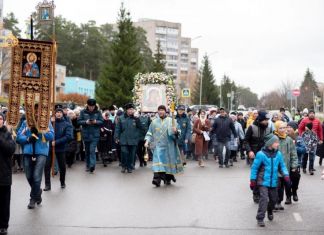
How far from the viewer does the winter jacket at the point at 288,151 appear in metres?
11.2

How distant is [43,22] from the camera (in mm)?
15234

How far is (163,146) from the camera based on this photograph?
1464cm

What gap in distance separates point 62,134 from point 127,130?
3861 millimetres

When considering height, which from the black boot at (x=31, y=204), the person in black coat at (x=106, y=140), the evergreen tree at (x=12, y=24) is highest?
the evergreen tree at (x=12, y=24)

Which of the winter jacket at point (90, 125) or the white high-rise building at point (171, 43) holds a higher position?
the white high-rise building at point (171, 43)

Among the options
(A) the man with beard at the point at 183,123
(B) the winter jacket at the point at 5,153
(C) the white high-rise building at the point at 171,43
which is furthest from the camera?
(C) the white high-rise building at the point at 171,43

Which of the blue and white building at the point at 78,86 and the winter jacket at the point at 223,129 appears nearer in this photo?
the winter jacket at the point at 223,129

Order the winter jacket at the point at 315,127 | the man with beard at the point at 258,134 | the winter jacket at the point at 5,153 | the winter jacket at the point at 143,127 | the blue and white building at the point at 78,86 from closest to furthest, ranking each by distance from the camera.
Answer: the winter jacket at the point at 5,153, the man with beard at the point at 258,134, the winter jacket at the point at 315,127, the winter jacket at the point at 143,127, the blue and white building at the point at 78,86

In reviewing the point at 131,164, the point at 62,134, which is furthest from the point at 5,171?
the point at 131,164

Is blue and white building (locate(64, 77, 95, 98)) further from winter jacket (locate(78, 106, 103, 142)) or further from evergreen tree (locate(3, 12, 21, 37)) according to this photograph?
winter jacket (locate(78, 106, 103, 142))

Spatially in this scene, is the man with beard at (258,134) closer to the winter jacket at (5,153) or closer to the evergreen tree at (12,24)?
the winter jacket at (5,153)

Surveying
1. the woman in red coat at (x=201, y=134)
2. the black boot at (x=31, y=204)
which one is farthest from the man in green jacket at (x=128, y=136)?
the black boot at (x=31, y=204)

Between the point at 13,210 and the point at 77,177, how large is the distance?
514cm

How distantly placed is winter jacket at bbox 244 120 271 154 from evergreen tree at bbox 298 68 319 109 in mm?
91066
